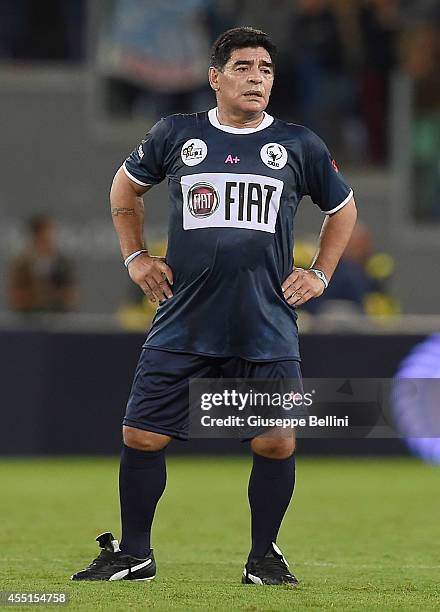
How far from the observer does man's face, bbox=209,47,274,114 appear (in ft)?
19.2

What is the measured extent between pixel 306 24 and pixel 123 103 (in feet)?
7.49

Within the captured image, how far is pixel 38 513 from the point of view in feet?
30.2

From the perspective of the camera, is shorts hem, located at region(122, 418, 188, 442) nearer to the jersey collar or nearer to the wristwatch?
the wristwatch

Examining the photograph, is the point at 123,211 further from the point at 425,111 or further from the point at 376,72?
the point at 425,111

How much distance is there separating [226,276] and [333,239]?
53cm

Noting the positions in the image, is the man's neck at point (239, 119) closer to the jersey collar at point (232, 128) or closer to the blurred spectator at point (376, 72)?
the jersey collar at point (232, 128)

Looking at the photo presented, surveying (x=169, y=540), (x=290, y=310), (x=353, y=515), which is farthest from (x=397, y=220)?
(x=290, y=310)

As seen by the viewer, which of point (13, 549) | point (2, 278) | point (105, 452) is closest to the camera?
point (13, 549)

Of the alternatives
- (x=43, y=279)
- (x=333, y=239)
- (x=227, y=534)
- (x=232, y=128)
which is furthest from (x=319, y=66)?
(x=232, y=128)

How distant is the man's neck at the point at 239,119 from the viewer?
19.5 ft

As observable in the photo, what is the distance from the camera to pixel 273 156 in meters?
5.92

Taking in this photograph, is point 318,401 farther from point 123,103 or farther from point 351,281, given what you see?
point 123,103

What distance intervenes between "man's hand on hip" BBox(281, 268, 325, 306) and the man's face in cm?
66

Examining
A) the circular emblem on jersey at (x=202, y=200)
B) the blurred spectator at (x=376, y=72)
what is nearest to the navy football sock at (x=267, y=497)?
the circular emblem on jersey at (x=202, y=200)
